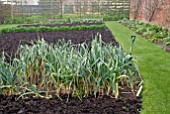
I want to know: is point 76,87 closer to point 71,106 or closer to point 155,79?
point 71,106

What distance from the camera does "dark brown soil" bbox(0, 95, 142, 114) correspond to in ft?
9.30

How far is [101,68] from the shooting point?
327 cm

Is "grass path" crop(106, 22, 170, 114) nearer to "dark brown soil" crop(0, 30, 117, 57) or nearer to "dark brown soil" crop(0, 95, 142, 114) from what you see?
"dark brown soil" crop(0, 95, 142, 114)

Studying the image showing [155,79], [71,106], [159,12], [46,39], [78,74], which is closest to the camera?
[71,106]

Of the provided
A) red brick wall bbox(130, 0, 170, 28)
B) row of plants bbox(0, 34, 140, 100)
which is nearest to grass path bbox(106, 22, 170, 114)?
row of plants bbox(0, 34, 140, 100)

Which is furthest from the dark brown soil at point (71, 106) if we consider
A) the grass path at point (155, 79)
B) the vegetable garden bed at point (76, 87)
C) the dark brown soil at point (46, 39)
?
the dark brown soil at point (46, 39)

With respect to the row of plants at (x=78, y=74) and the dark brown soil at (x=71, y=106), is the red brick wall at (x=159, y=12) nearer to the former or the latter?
the row of plants at (x=78, y=74)

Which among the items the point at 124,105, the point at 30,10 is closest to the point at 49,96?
the point at 124,105

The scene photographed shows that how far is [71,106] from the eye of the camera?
296 cm

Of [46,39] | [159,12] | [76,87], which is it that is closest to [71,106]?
[76,87]

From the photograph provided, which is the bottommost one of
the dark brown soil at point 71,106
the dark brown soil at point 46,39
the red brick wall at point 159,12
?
the dark brown soil at point 71,106

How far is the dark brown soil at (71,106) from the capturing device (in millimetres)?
2836

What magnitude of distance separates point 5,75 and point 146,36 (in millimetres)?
6899

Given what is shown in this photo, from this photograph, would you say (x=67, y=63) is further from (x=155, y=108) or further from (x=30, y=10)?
(x=30, y=10)
